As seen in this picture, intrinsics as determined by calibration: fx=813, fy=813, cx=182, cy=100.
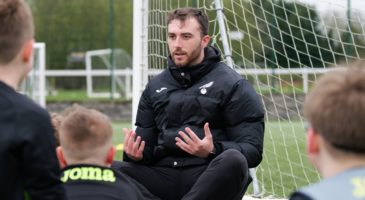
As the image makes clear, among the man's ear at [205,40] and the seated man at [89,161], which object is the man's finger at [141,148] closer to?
the man's ear at [205,40]

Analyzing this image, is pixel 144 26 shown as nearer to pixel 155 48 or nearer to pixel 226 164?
pixel 155 48

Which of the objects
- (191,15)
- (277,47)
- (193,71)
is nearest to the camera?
(193,71)

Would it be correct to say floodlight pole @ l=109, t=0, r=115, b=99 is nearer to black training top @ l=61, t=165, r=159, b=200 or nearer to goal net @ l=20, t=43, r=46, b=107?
goal net @ l=20, t=43, r=46, b=107

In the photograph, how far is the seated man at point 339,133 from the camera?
2.06 m

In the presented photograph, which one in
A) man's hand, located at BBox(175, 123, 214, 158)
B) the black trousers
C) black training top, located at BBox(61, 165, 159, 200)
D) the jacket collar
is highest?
the jacket collar

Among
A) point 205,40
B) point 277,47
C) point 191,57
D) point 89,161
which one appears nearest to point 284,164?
point 277,47

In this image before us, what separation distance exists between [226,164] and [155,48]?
8.36ft

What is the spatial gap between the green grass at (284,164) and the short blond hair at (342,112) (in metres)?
4.23

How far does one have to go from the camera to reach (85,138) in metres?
2.92

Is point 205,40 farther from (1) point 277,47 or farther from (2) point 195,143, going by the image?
(1) point 277,47

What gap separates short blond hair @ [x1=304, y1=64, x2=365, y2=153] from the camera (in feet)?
6.89

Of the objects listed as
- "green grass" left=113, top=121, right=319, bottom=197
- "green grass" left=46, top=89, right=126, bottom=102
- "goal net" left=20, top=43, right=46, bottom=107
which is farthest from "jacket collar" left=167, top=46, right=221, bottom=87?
"green grass" left=46, top=89, right=126, bottom=102

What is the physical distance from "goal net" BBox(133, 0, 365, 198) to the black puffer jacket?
1.44 meters

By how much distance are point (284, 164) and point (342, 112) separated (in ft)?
20.4
